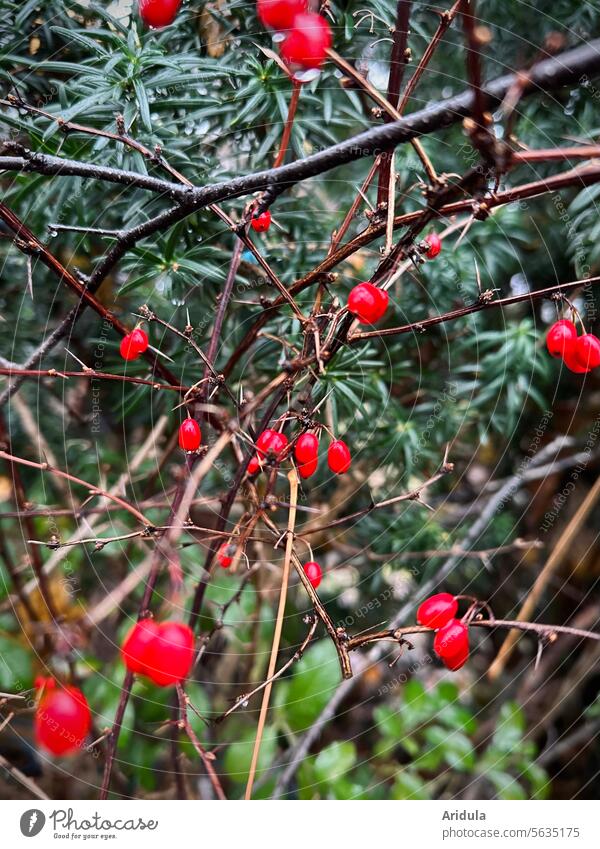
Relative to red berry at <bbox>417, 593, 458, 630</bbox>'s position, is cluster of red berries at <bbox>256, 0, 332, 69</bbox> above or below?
above

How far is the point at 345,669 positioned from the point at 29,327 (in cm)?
42

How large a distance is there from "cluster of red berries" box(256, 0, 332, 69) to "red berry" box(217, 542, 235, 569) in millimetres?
282

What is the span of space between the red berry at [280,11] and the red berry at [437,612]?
0.32m

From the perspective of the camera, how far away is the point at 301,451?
37 cm

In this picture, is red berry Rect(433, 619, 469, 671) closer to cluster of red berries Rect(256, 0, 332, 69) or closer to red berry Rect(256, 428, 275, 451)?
red berry Rect(256, 428, 275, 451)

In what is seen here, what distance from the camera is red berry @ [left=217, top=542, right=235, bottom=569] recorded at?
1.37ft

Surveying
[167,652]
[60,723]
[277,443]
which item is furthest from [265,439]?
[60,723]

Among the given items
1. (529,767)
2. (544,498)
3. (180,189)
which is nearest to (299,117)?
(180,189)

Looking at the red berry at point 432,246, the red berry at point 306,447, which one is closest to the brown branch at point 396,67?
the red berry at point 432,246

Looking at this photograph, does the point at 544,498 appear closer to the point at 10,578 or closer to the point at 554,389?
the point at 554,389

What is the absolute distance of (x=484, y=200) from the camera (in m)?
0.34

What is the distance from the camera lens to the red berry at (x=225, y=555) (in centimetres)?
42

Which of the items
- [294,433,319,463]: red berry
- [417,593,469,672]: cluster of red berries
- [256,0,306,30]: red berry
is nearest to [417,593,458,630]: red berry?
[417,593,469,672]: cluster of red berries

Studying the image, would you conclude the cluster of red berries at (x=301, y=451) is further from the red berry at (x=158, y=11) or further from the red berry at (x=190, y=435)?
the red berry at (x=158, y=11)
